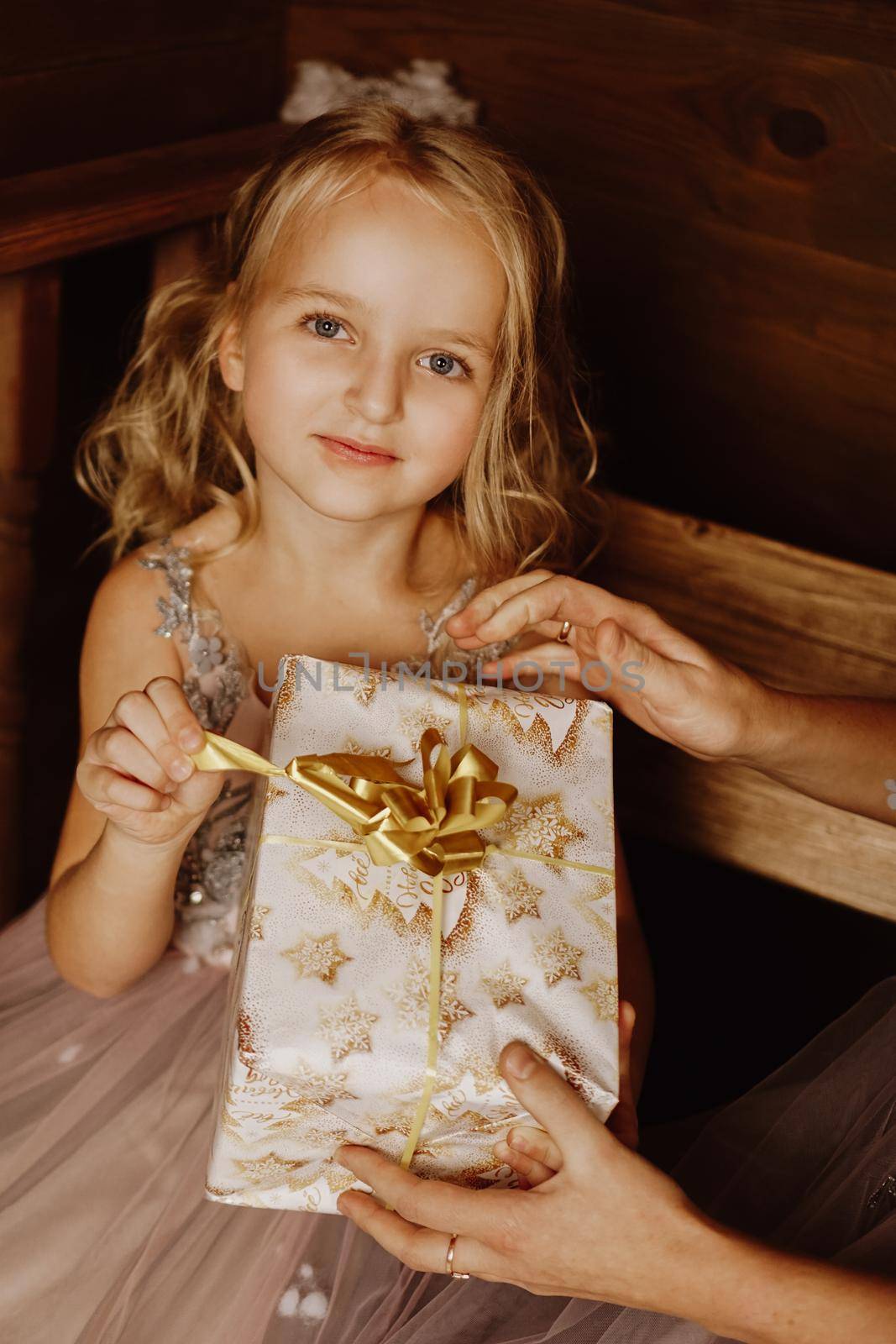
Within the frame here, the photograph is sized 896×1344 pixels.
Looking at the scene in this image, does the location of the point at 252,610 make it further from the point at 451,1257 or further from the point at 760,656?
the point at 451,1257

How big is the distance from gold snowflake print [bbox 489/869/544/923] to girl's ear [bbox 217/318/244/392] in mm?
664

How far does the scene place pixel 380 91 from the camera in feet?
5.35

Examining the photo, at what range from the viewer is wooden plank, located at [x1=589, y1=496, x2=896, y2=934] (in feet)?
4.76

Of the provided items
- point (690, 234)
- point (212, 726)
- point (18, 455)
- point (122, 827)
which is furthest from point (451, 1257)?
point (690, 234)

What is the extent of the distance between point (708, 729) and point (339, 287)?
553 millimetres

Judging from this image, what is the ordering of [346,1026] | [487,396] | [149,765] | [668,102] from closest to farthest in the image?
[346,1026], [149,765], [487,396], [668,102]

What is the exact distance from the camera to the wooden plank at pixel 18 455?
1.35 metres

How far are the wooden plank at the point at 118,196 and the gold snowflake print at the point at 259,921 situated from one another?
75 centimetres

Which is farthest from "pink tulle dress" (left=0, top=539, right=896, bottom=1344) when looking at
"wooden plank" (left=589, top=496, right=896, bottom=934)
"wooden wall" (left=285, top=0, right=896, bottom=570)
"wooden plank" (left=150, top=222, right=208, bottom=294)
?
"wooden wall" (left=285, top=0, right=896, bottom=570)

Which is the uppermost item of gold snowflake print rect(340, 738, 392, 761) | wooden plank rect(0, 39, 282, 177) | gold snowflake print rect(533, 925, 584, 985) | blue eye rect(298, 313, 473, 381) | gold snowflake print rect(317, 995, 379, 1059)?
wooden plank rect(0, 39, 282, 177)

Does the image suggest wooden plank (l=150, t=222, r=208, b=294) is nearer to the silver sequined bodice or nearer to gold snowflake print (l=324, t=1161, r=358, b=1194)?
the silver sequined bodice

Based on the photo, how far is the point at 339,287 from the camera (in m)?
1.19

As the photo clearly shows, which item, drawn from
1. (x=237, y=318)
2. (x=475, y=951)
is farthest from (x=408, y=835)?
(x=237, y=318)

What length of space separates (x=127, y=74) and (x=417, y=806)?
1.06m
